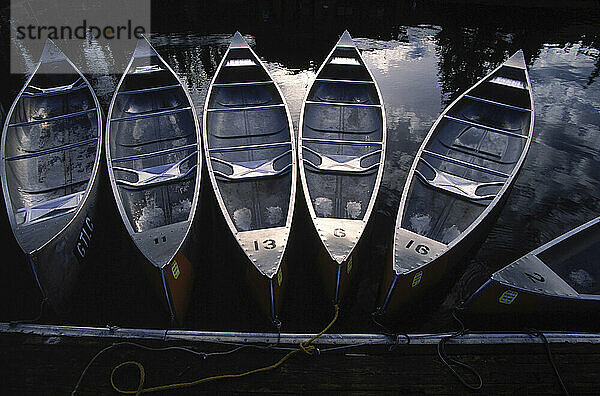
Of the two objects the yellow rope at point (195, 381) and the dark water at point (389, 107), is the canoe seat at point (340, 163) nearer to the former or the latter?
the dark water at point (389, 107)

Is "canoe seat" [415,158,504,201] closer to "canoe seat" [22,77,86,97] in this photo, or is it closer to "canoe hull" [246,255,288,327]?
"canoe hull" [246,255,288,327]

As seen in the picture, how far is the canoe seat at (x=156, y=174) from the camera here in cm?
917

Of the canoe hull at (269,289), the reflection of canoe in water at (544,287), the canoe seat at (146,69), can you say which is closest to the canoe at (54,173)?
the canoe seat at (146,69)

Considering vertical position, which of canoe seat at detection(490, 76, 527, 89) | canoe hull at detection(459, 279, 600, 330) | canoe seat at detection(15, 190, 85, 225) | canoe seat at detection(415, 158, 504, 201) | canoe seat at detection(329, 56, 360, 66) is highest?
canoe seat at detection(329, 56, 360, 66)

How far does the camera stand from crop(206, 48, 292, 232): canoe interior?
8922 mm

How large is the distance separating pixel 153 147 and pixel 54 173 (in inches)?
107

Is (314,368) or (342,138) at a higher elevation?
(342,138)

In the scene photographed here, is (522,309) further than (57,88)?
No

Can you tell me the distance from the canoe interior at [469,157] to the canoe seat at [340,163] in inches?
51.2

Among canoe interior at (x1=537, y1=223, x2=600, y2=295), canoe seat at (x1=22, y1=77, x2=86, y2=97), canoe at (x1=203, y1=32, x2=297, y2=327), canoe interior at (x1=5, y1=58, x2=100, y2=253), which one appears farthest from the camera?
canoe seat at (x1=22, y1=77, x2=86, y2=97)

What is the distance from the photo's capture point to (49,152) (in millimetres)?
10156

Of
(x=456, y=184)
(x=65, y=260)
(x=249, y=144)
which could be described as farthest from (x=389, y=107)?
(x=65, y=260)

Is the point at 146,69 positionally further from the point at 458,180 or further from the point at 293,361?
the point at 293,361

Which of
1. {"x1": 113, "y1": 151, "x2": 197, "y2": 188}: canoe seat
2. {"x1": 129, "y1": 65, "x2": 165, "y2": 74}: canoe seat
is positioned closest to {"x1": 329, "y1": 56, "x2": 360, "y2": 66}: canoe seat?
{"x1": 129, "y1": 65, "x2": 165, "y2": 74}: canoe seat
